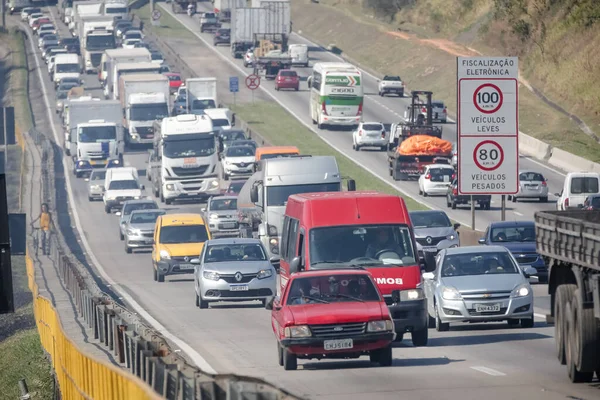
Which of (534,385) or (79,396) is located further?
(534,385)

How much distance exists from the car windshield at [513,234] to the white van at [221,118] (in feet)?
139

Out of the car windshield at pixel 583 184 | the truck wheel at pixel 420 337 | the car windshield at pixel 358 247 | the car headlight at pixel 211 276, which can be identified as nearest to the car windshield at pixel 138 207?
the car windshield at pixel 583 184

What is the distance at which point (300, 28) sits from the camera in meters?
130

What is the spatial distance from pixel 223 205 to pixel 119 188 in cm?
1014

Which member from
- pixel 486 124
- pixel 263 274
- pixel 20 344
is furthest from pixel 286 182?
pixel 20 344

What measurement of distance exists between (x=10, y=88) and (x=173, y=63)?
13.7 meters

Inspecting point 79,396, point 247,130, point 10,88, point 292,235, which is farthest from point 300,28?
point 79,396

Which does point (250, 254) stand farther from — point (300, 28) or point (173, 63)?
point (300, 28)

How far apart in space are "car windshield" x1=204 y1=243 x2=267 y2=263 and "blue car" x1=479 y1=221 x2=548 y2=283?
582cm

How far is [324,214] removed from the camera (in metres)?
21.4

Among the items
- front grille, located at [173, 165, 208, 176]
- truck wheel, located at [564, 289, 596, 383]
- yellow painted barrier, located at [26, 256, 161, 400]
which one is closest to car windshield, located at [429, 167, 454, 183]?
front grille, located at [173, 165, 208, 176]

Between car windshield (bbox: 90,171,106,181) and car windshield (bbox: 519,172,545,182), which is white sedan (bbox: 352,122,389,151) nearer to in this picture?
car windshield (bbox: 90,171,106,181)

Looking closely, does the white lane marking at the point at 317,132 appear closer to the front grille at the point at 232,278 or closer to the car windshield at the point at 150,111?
the car windshield at the point at 150,111

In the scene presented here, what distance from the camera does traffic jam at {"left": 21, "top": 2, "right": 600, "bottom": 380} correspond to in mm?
18719
